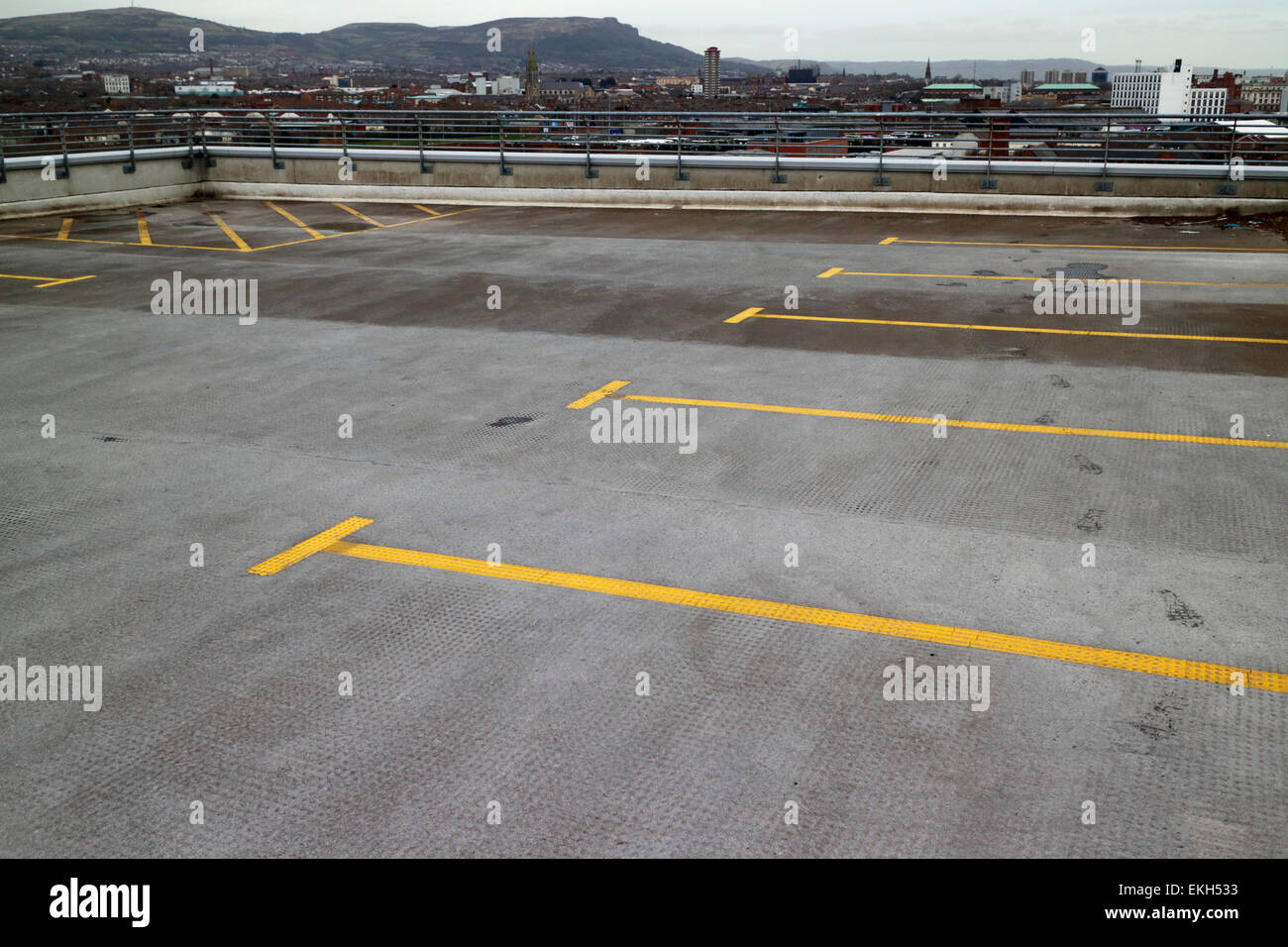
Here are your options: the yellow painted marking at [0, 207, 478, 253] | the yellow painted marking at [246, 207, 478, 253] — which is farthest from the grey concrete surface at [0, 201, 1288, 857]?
the yellow painted marking at [246, 207, 478, 253]

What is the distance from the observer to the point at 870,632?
4.89 m

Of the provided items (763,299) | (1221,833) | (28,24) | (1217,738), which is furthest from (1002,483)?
(28,24)

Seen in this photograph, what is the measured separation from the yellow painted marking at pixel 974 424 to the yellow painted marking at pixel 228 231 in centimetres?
1182

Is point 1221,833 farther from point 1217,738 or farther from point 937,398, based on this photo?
point 937,398

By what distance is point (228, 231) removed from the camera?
20.2 meters

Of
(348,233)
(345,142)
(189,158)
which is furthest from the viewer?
(345,142)

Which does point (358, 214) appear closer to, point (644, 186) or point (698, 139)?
point (644, 186)

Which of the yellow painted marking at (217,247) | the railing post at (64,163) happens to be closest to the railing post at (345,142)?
the yellow painted marking at (217,247)

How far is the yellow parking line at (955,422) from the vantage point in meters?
7.48

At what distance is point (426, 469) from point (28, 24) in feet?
616

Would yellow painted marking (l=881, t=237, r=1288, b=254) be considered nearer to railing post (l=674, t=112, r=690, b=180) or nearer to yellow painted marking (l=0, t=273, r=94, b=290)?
railing post (l=674, t=112, r=690, b=180)

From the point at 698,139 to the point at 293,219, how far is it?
8.77m

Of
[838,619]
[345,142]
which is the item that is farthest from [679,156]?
[838,619]

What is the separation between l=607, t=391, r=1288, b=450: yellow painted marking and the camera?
7469 millimetres
